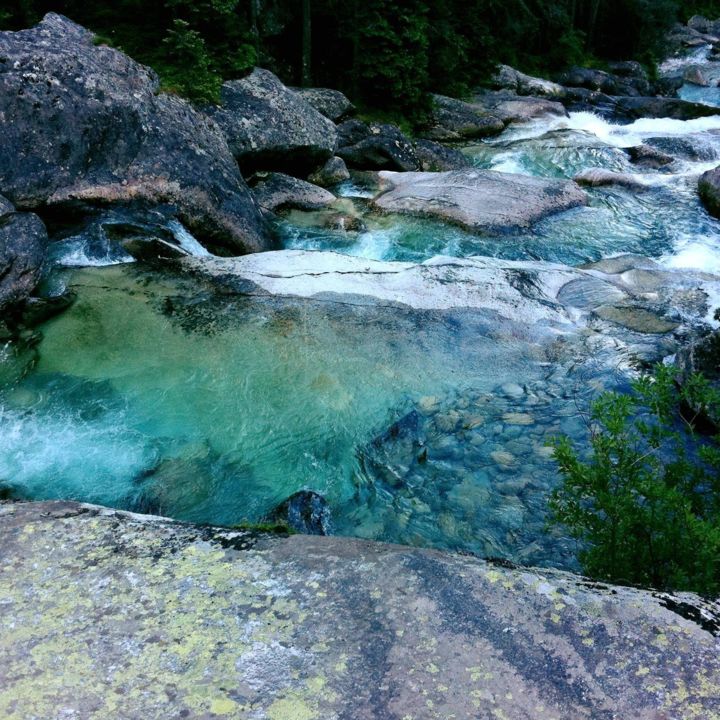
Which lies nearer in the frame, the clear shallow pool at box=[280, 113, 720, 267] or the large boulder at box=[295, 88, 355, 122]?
the clear shallow pool at box=[280, 113, 720, 267]

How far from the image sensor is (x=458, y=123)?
66.5 feet

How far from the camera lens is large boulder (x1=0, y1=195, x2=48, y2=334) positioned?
7.69 m

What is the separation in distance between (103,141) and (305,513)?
22.7ft

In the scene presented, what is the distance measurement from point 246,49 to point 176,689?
44.7ft

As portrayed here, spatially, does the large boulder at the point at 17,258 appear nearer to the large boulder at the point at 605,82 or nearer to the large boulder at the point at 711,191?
the large boulder at the point at 711,191

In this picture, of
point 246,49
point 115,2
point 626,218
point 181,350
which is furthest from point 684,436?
point 115,2

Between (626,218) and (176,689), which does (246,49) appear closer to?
(626,218)

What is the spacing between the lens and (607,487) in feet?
12.3

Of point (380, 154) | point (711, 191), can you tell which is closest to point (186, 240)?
point (380, 154)

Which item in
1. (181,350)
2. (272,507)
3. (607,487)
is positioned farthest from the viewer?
(181,350)

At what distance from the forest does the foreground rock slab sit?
10238 millimetres

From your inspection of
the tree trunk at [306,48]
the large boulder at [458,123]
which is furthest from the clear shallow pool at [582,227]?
the tree trunk at [306,48]

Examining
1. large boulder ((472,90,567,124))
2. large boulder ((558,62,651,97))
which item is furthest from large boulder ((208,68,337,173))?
large boulder ((558,62,651,97))

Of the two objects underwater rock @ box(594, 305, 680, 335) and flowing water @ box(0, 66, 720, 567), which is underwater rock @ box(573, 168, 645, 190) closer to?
underwater rock @ box(594, 305, 680, 335)
